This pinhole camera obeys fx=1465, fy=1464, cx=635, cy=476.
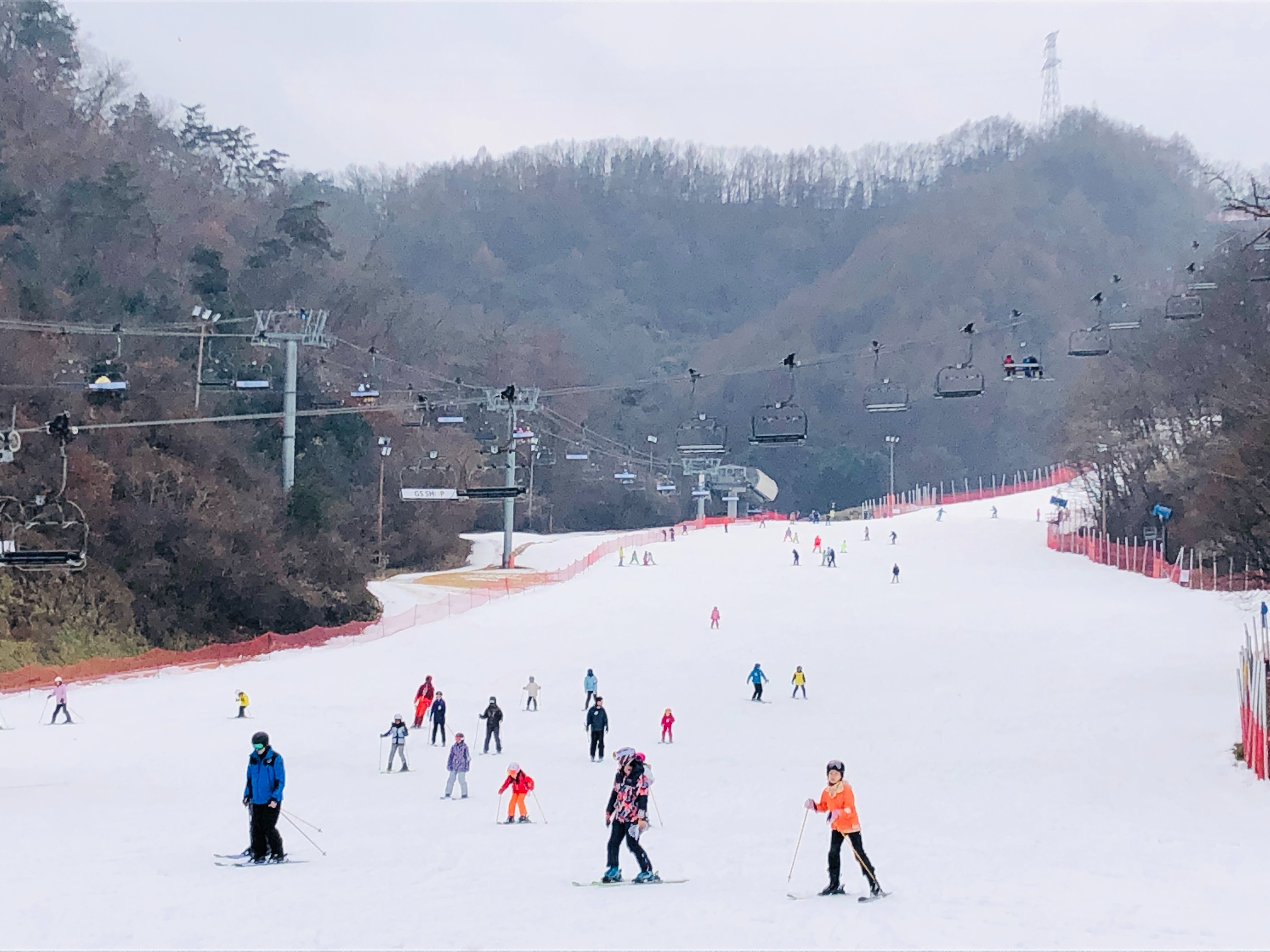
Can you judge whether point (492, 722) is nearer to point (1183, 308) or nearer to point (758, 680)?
point (758, 680)

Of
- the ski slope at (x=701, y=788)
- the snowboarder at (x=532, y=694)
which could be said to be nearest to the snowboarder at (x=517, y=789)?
the ski slope at (x=701, y=788)

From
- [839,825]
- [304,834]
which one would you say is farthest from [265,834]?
[839,825]

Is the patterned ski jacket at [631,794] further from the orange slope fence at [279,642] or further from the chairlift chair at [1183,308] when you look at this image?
the orange slope fence at [279,642]

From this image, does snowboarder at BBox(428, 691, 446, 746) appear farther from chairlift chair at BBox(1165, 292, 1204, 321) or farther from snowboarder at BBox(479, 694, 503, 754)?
chairlift chair at BBox(1165, 292, 1204, 321)

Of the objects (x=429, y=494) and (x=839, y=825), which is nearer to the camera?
(x=839, y=825)

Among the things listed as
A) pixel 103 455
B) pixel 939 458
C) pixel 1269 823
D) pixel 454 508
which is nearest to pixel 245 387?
pixel 103 455
